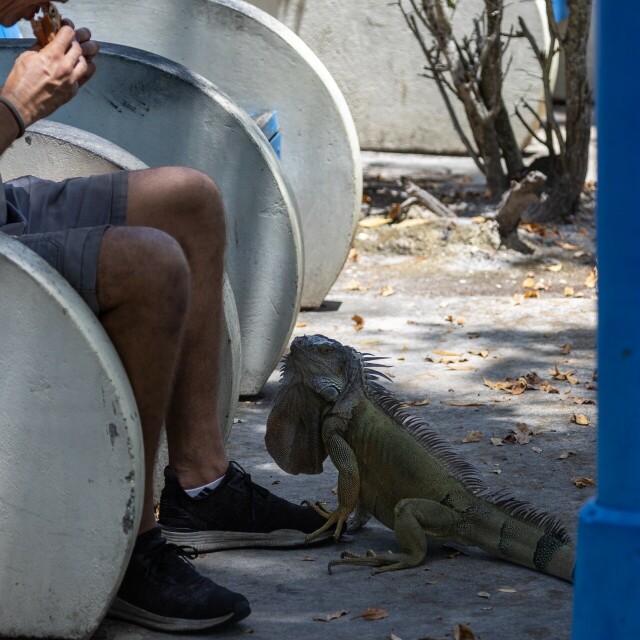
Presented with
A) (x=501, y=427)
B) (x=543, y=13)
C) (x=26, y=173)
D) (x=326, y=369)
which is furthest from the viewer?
(x=543, y=13)

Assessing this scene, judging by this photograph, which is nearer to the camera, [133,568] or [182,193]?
[133,568]

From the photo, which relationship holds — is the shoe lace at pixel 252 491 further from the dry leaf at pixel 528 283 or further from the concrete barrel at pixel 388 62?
the concrete barrel at pixel 388 62

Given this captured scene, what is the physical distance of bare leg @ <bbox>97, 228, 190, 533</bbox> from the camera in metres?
2.72

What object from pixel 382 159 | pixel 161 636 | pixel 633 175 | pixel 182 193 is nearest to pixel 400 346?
pixel 182 193

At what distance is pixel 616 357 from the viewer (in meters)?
2.01

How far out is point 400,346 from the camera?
5980mm

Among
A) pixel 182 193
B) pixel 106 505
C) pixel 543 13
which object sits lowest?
pixel 106 505

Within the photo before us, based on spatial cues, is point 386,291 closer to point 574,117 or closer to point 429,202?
point 429,202

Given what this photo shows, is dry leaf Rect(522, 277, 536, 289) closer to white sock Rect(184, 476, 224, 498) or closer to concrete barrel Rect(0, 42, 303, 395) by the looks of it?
concrete barrel Rect(0, 42, 303, 395)

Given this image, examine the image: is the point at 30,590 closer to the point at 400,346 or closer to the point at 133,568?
the point at 133,568

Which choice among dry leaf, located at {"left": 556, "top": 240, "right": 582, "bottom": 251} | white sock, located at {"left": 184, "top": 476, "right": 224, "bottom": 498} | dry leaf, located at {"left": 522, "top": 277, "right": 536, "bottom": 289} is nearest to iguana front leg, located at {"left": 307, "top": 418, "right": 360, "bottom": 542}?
white sock, located at {"left": 184, "top": 476, "right": 224, "bottom": 498}

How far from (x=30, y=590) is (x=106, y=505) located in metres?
0.29

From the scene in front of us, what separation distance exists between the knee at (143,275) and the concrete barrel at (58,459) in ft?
0.39

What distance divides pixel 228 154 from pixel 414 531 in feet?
7.32
